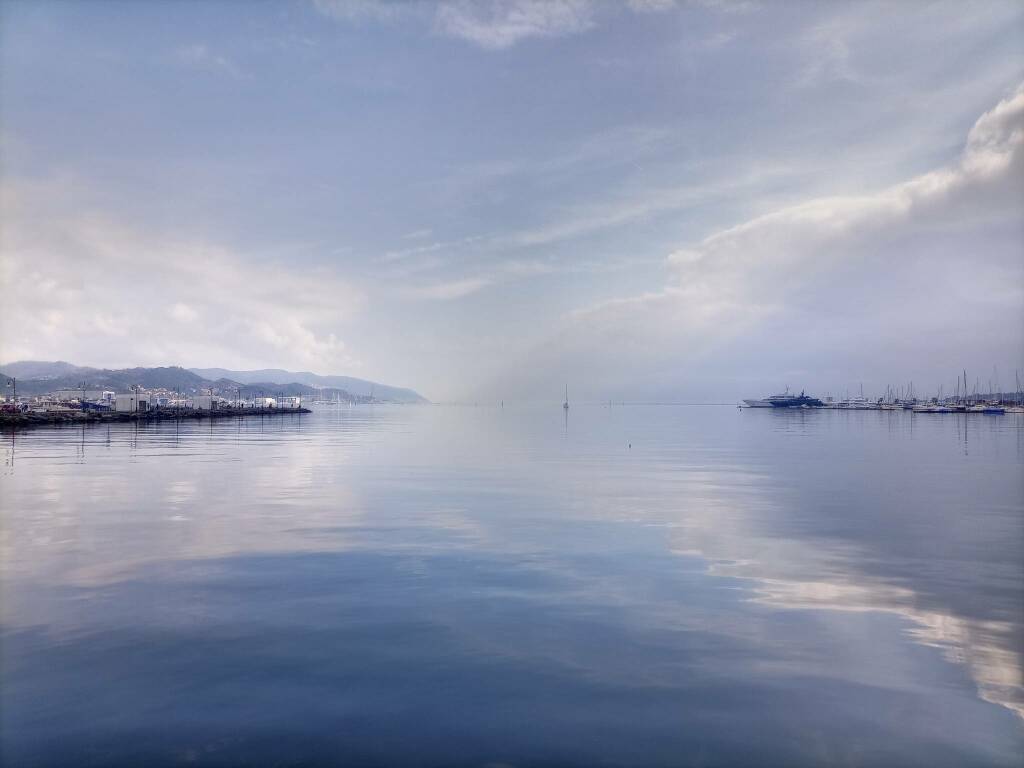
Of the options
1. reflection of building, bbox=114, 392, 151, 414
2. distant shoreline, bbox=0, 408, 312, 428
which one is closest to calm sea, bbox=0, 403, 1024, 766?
distant shoreline, bbox=0, 408, 312, 428

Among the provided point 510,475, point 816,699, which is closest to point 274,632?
point 816,699

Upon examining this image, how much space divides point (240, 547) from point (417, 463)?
92.3 feet

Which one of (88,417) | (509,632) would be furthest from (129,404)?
(509,632)

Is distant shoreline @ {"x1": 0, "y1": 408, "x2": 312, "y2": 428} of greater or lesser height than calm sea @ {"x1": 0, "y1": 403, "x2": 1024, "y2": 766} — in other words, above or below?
above

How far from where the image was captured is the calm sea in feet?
28.9

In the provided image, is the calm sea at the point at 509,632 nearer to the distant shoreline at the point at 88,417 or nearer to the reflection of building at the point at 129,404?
the distant shoreline at the point at 88,417

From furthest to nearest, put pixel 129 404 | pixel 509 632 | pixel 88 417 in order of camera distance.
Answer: pixel 129 404, pixel 88 417, pixel 509 632

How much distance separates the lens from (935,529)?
23547mm

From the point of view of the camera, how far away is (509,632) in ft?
41.5

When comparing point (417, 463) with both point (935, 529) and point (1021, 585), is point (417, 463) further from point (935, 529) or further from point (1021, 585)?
point (1021, 585)

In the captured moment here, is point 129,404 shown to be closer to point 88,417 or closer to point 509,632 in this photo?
point 88,417

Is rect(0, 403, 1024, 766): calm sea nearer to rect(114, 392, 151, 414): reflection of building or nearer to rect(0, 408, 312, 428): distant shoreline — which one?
rect(0, 408, 312, 428): distant shoreline

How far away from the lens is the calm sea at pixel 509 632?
347 inches

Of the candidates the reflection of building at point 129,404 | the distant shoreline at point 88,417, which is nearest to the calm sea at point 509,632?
the distant shoreline at point 88,417
